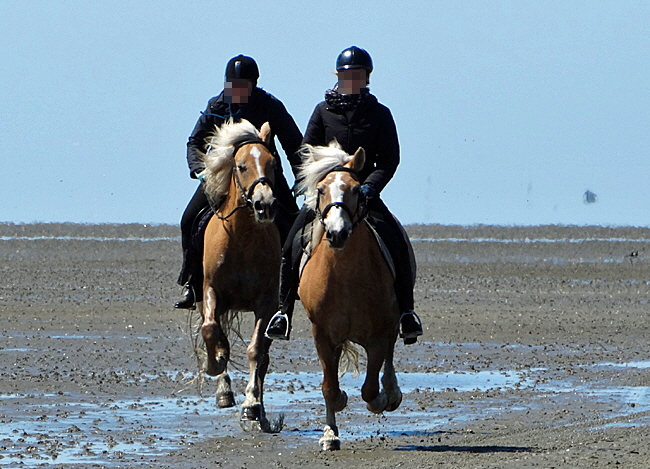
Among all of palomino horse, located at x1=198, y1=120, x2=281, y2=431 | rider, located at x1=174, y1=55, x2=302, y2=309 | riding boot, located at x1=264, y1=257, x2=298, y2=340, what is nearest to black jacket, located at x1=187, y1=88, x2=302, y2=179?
rider, located at x1=174, y1=55, x2=302, y2=309

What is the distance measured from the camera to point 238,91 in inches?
420

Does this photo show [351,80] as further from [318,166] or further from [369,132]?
[318,166]

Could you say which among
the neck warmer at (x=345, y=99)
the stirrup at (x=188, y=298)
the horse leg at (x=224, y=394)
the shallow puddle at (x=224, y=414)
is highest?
the neck warmer at (x=345, y=99)

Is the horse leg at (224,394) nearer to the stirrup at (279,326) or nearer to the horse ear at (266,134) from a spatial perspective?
the stirrup at (279,326)

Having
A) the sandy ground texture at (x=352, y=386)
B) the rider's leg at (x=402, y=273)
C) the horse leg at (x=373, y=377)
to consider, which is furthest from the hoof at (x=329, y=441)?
the rider's leg at (x=402, y=273)

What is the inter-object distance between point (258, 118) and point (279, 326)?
7.87 ft

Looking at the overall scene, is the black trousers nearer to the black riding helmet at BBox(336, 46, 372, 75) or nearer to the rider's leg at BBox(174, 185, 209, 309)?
the black riding helmet at BBox(336, 46, 372, 75)

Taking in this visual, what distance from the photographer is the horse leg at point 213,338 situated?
32.6 feet

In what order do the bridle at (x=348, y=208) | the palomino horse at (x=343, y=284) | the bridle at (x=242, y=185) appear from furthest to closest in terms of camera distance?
1. the bridle at (x=242, y=185)
2. the palomino horse at (x=343, y=284)
3. the bridle at (x=348, y=208)

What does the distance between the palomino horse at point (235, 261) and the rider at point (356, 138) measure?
66 centimetres

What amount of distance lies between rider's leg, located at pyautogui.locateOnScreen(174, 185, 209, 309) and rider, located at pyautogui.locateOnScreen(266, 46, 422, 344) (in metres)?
1.59

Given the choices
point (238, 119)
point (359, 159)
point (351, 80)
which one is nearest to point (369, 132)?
point (351, 80)

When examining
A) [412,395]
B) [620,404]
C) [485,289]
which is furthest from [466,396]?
[485,289]

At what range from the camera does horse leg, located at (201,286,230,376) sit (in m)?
9.94
